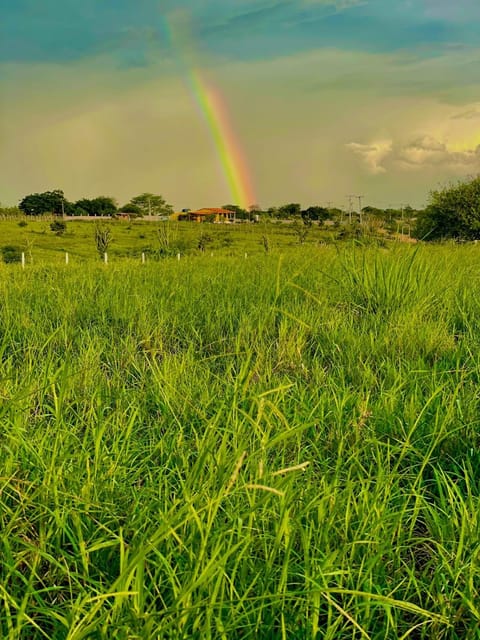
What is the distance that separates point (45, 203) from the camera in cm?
7344

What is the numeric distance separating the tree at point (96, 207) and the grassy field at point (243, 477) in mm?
78873

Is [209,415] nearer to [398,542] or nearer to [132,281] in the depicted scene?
[398,542]

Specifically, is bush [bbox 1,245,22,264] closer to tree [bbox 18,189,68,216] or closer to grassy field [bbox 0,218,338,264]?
grassy field [bbox 0,218,338,264]

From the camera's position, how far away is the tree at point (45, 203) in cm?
7212

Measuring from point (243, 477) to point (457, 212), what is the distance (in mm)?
37887

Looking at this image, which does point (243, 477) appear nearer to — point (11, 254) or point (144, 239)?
point (11, 254)

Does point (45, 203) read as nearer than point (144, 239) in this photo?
No

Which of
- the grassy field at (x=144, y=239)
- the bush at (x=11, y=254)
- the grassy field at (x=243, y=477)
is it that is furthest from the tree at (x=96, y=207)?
the grassy field at (x=243, y=477)

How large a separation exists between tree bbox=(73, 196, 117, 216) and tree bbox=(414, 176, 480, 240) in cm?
5361

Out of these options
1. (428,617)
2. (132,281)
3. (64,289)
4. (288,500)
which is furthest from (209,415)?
(132,281)

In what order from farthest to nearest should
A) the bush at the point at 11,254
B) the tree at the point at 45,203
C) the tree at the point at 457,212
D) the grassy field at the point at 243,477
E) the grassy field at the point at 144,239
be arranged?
the tree at the point at 45,203 → the tree at the point at 457,212 → the grassy field at the point at 144,239 → the bush at the point at 11,254 → the grassy field at the point at 243,477

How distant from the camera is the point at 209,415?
184 cm

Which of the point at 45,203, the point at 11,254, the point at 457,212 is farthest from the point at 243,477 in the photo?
the point at 45,203

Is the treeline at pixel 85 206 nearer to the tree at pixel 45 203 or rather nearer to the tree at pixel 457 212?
the tree at pixel 45 203
